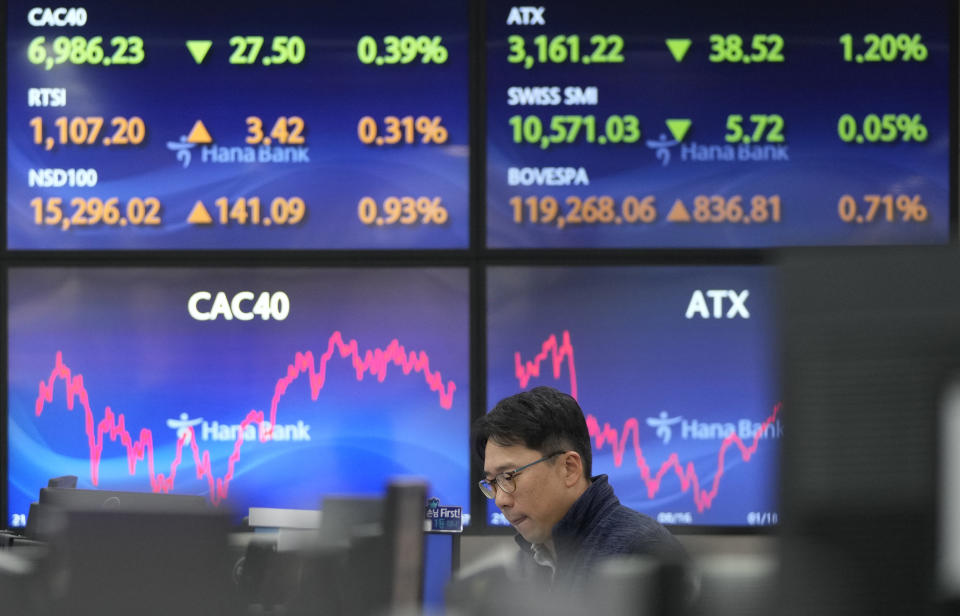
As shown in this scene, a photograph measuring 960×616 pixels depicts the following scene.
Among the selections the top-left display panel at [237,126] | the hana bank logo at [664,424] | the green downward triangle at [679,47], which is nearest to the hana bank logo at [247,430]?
the top-left display panel at [237,126]

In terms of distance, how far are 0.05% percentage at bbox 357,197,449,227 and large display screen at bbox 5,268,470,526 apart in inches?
5.8

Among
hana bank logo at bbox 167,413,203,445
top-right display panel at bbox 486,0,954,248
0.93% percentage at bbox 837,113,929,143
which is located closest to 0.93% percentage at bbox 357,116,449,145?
top-right display panel at bbox 486,0,954,248

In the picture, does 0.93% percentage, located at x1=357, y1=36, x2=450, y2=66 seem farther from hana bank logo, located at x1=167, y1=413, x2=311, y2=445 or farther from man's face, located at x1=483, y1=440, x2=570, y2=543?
man's face, located at x1=483, y1=440, x2=570, y2=543

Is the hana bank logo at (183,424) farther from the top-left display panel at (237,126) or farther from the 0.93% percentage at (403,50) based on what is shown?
the 0.93% percentage at (403,50)

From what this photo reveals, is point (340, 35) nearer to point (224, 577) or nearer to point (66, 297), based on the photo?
point (66, 297)

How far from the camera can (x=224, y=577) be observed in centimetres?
67

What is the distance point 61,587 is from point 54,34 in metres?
2.90

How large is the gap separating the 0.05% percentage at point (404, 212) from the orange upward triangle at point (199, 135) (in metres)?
0.51

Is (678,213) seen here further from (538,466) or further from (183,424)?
(183,424)

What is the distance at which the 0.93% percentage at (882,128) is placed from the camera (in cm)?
317

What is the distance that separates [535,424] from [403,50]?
1.63 m

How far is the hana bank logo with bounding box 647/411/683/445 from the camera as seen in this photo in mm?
3123

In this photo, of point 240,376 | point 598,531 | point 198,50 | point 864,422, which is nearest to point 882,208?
point 598,531

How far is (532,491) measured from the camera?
1918 mm
